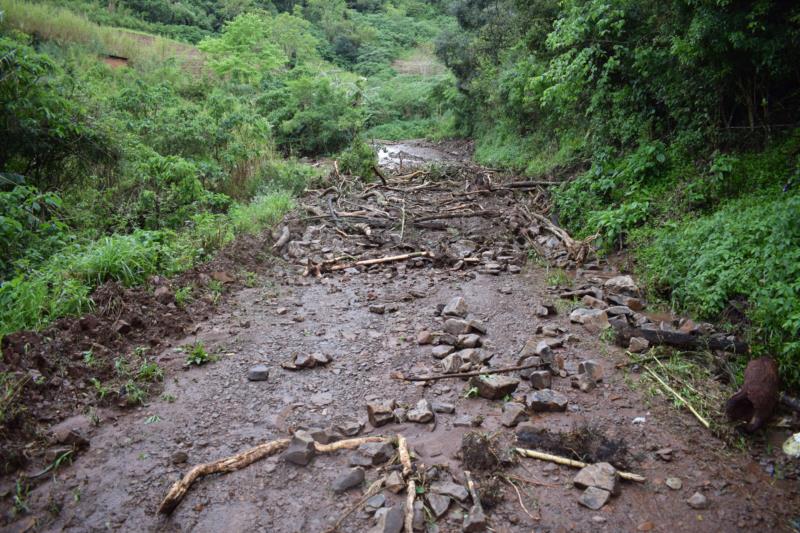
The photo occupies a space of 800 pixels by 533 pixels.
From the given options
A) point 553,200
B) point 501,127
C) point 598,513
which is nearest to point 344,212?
point 553,200

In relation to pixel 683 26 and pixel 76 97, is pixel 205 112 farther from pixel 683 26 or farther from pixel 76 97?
pixel 683 26

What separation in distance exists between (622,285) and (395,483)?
3.78 meters

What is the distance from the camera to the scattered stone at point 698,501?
8.14ft

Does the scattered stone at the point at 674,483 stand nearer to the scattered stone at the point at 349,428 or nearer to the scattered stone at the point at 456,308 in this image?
the scattered stone at the point at 349,428

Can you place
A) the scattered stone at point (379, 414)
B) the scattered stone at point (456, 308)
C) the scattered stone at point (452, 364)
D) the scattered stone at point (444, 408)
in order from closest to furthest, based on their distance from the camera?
the scattered stone at point (379, 414), the scattered stone at point (444, 408), the scattered stone at point (452, 364), the scattered stone at point (456, 308)

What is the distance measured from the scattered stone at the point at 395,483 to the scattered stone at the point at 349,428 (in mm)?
518

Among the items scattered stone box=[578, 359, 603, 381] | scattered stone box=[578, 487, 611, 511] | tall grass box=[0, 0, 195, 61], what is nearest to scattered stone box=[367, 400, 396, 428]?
scattered stone box=[578, 487, 611, 511]

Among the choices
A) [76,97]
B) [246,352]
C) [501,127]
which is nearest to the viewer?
[246,352]

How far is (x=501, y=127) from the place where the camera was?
17.0 metres

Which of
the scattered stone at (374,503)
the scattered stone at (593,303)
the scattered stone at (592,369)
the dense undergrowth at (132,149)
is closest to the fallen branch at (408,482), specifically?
the scattered stone at (374,503)

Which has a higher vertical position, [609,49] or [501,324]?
[609,49]

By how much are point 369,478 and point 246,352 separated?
2094 millimetres

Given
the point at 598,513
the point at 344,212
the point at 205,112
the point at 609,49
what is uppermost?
the point at 609,49

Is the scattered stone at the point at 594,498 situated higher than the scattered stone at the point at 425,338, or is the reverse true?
the scattered stone at the point at 594,498
